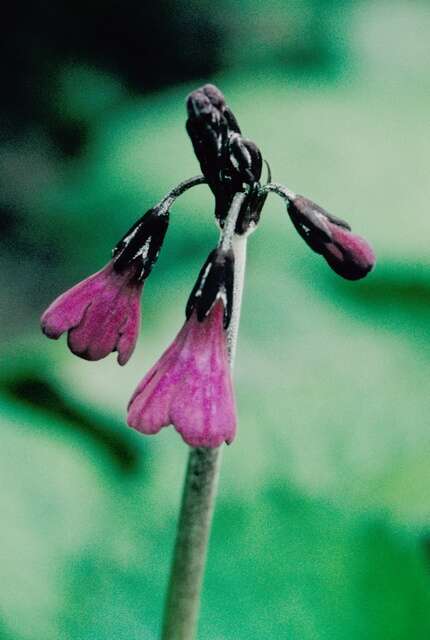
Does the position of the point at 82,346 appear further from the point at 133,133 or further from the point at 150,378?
the point at 133,133

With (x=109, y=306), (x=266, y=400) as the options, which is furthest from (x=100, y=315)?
(x=266, y=400)

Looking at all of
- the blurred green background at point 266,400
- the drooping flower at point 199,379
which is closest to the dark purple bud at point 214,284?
the drooping flower at point 199,379

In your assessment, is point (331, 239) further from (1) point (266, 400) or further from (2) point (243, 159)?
(1) point (266, 400)

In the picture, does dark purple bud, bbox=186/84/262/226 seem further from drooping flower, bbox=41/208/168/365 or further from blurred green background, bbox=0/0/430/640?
blurred green background, bbox=0/0/430/640

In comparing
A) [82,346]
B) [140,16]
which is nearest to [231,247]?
[82,346]

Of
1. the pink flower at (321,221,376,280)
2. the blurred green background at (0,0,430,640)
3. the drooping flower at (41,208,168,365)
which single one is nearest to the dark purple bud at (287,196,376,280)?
the pink flower at (321,221,376,280)

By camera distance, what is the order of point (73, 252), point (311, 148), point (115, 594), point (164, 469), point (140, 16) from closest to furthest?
point (115, 594)
point (164, 469)
point (311, 148)
point (73, 252)
point (140, 16)
